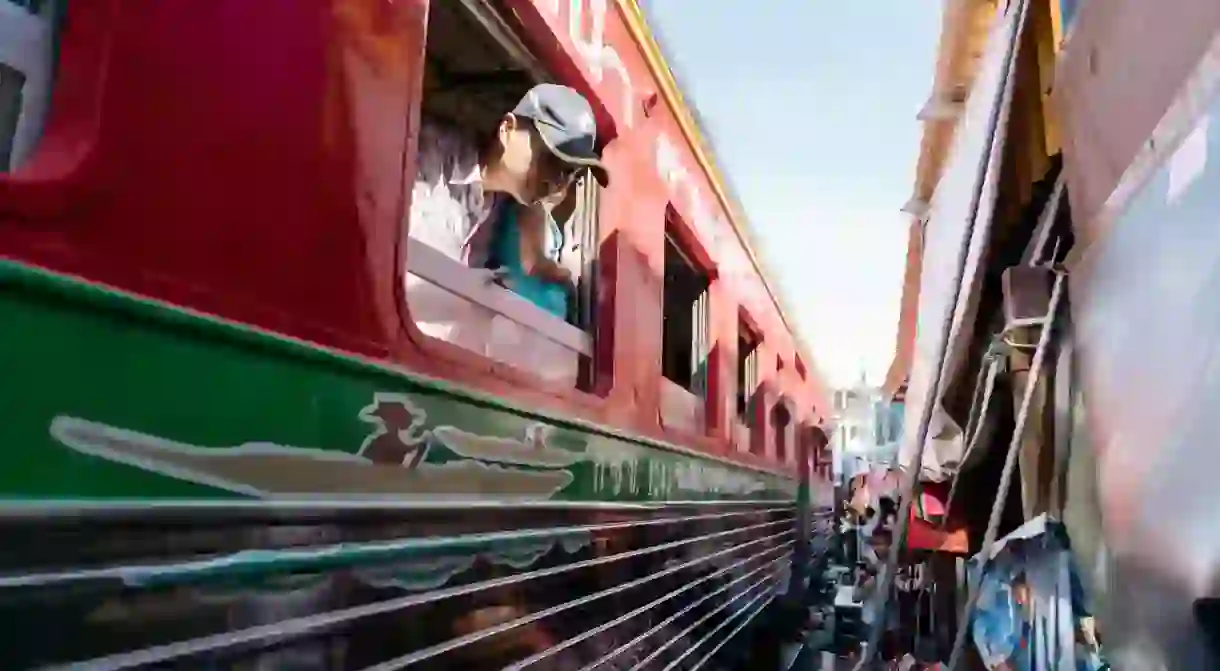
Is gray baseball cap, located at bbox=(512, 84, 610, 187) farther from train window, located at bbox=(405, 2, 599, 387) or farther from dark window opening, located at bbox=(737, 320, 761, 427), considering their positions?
dark window opening, located at bbox=(737, 320, 761, 427)

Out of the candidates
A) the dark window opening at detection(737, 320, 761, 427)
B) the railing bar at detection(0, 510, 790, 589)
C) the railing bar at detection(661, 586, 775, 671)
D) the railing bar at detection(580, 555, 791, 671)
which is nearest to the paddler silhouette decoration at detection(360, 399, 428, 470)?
the railing bar at detection(0, 510, 790, 589)

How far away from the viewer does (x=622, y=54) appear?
108 inches

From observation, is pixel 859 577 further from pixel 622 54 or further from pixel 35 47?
pixel 35 47

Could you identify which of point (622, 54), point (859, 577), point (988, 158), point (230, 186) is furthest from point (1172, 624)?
point (859, 577)

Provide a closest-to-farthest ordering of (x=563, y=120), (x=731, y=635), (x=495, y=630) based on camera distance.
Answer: (x=495, y=630) < (x=563, y=120) < (x=731, y=635)

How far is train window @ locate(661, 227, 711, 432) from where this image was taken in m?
3.88

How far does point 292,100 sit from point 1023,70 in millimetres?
1976

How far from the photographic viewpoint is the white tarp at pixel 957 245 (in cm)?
258

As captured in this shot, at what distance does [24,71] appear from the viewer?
3.37ft

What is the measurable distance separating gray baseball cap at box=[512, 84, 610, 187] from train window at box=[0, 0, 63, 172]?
1311 mm

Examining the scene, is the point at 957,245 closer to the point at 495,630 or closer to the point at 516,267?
the point at 516,267

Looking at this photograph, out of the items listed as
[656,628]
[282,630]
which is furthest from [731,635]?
[282,630]

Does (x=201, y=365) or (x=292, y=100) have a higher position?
(x=292, y=100)

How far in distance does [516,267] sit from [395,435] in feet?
2.99
